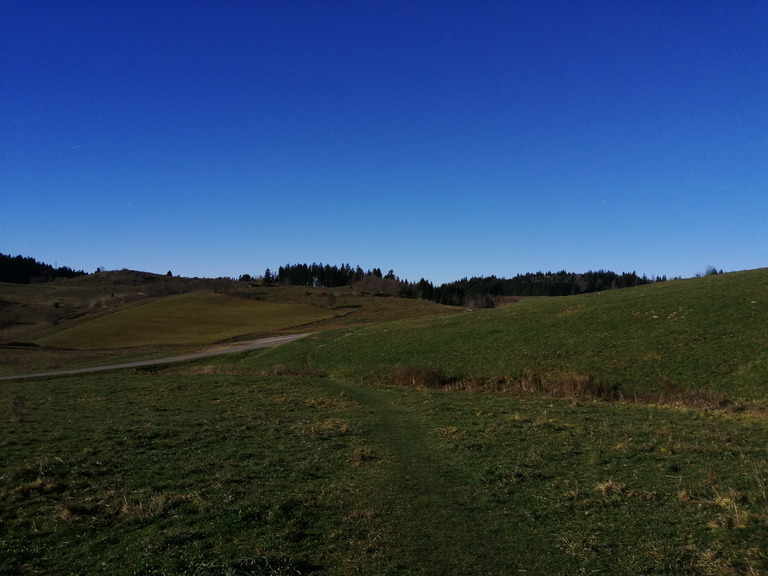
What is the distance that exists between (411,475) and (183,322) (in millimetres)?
97504

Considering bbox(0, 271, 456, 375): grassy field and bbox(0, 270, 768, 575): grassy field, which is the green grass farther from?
bbox(0, 271, 456, 375): grassy field

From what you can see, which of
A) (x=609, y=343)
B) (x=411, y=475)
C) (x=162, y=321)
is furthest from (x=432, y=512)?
(x=162, y=321)

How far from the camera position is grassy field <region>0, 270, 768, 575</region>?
304 inches

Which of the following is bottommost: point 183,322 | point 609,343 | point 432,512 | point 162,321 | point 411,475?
point 411,475

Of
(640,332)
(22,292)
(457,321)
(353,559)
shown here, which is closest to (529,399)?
(640,332)

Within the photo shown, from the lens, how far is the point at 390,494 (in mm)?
10414

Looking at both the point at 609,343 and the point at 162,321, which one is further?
the point at 162,321

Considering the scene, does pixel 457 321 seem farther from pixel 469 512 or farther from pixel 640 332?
pixel 469 512

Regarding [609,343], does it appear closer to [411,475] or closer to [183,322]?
[411,475]

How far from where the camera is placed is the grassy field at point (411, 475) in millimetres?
7719

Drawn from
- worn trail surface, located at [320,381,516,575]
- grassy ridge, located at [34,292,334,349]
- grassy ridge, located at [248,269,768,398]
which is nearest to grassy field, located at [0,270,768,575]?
worn trail surface, located at [320,381,516,575]

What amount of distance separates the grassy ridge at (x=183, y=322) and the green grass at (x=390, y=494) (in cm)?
6607

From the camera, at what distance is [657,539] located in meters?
7.94

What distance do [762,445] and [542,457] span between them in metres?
5.97
